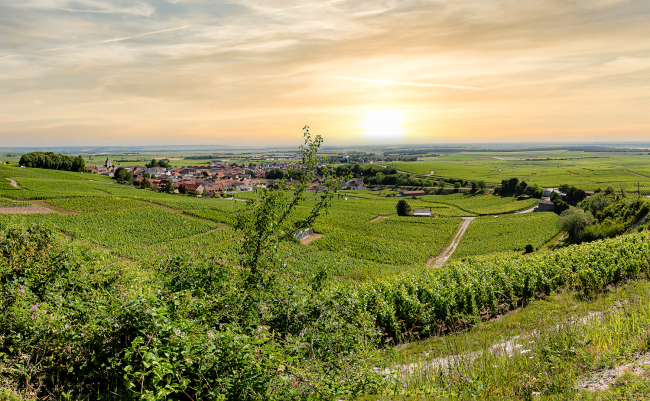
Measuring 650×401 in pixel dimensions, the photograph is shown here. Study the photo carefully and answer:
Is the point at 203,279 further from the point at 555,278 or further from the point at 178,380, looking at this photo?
the point at 555,278

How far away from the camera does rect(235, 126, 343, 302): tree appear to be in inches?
322

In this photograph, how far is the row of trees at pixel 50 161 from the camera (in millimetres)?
84688

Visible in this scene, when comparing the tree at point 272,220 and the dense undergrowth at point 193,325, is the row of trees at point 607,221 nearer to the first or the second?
the dense undergrowth at point 193,325

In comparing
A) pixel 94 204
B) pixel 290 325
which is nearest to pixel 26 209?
pixel 94 204

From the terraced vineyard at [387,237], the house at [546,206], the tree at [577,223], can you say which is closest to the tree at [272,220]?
the terraced vineyard at [387,237]

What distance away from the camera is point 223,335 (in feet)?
15.5

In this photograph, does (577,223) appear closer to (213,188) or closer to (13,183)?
(13,183)

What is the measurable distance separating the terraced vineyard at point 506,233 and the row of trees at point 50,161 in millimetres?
105596

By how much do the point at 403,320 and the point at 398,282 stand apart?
246 cm

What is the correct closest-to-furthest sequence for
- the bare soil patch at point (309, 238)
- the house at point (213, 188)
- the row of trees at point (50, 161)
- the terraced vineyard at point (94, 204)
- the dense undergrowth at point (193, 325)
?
the dense undergrowth at point (193, 325)
the terraced vineyard at point (94, 204)
the bare soil patch at point (309, 238)
the row of trees at point (50, 161)
the house at point (213, 188)

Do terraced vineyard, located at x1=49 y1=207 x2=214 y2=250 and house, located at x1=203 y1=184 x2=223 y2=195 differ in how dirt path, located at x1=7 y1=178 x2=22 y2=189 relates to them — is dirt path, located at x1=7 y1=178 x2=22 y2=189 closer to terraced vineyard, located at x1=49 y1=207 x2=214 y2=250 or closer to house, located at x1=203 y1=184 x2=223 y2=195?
terraced vineyard, located at x1=49 y1=207 x2=214 y2=250

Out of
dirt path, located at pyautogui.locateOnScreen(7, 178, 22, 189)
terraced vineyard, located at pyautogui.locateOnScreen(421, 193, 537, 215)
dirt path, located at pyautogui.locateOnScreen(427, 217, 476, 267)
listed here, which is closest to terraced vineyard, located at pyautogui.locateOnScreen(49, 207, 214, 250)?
dirt path, located at pyautogui.locateOnScreen(7, 178, 22, 189)

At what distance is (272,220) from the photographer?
805 centimetres

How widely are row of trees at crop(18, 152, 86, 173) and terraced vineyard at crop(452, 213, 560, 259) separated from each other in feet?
346
